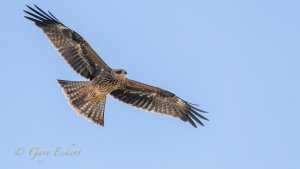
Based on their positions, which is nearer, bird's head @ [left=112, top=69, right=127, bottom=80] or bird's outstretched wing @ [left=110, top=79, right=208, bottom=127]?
bird's head @ [left=112, top=69, right=127, bottom=80]

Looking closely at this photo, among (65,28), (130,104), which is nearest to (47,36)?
(65,28)

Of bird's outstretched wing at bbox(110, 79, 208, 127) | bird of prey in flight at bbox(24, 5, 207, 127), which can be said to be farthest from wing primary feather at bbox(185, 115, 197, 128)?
bird of prey in flight at bbox(24, 5, 207, 127)

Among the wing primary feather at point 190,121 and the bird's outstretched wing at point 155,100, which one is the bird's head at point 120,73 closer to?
the bird's outstretched wing at point 155,100

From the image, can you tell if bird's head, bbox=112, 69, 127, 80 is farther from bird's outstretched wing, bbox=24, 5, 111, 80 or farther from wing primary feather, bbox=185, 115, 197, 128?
wing primary feather, bbox=185, 115, 197, 128

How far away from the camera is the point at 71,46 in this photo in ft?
55.2

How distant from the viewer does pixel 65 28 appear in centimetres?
1672

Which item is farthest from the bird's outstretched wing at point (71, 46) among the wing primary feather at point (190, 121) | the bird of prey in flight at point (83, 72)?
the wing primary feather at point (190, 121)

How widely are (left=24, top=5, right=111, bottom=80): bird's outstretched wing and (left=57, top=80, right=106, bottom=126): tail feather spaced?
34 centimetres

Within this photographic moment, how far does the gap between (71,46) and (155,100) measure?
2.80m

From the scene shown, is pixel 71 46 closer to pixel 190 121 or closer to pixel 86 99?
pixel 86 99

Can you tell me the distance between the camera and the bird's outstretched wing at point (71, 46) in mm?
16656

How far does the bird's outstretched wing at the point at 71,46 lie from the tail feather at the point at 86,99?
34 cm

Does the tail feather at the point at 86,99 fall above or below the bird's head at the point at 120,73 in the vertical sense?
below

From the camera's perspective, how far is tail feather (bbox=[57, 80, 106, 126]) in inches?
663
